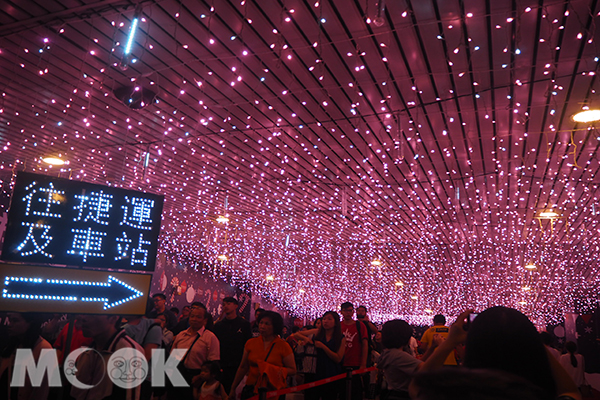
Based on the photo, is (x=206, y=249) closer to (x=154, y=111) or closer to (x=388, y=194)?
(x=388, y=194)

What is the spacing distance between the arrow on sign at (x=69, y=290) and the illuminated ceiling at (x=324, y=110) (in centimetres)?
272

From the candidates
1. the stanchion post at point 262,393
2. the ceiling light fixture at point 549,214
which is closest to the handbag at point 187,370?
the stanchion post at point 262,393

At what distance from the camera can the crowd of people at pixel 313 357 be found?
95 centimetres

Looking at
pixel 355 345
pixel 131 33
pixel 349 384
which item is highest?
pixel 131 33

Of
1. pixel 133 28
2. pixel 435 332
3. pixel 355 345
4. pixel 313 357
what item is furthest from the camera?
pixel 435 332

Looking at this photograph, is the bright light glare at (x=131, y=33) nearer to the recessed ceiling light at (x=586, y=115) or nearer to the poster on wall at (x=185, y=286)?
the recessed ceiling light at (x=586, y=115)

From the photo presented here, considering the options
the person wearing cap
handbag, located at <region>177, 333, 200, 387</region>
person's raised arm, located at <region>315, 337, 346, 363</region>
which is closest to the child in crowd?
handbag, located at <region>177, 333, 200, 387</region>

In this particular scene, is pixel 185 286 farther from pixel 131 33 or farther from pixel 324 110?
pixel 131 33

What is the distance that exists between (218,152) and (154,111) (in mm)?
1658

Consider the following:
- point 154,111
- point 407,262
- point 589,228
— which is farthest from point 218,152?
point 407,262

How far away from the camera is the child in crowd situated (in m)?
4.00

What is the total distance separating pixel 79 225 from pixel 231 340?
2.38 meters

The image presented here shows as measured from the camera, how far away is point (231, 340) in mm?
5055

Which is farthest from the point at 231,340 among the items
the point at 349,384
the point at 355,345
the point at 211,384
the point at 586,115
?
the point at 586,115
